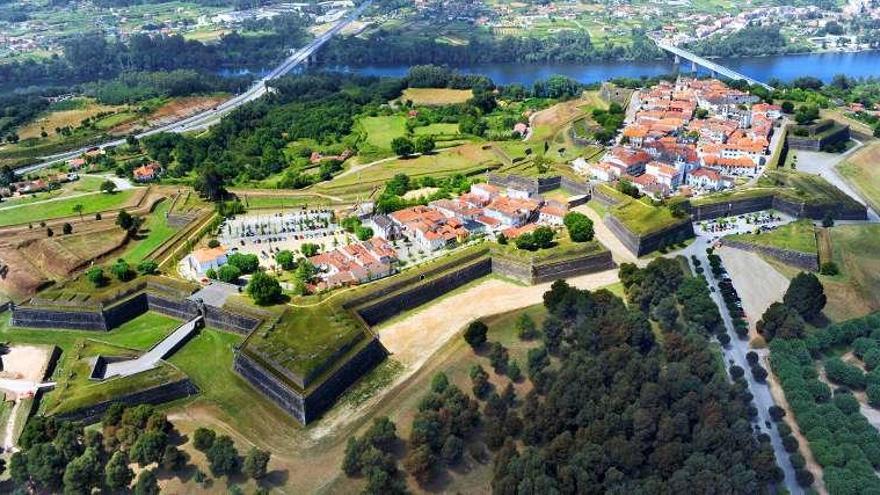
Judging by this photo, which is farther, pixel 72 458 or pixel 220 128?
pixel 220 128

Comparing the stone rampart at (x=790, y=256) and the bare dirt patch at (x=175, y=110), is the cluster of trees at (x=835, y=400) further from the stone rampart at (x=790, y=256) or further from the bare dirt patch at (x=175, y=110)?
the bare dirt patch at (x=175, y=110)

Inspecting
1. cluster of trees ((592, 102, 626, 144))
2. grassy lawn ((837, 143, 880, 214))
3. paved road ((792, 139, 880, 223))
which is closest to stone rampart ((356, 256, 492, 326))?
cluster of trees ((592, 102, 626, 144))

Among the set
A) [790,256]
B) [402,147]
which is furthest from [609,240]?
[402,147]

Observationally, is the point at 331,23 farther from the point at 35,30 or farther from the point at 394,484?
the point at 394,484

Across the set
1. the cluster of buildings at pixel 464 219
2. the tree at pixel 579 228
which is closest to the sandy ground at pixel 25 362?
the cluster of buildings at pixel 464 219

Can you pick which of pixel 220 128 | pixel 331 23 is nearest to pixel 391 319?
pixel 220 128

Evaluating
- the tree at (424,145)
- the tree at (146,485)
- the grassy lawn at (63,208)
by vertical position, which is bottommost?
the grassy lawn at (63,208)

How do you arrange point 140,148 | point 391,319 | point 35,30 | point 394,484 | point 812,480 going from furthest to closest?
point 35,30 → point 140,148 → point 391,319 → point 812,480 → point 394,484


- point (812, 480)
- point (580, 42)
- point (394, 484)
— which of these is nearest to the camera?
point (394, 484)
